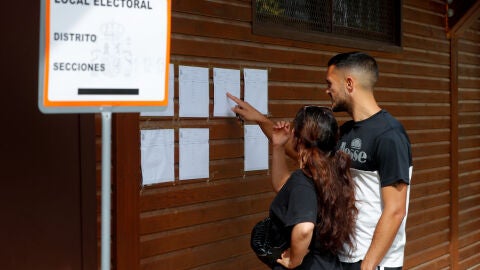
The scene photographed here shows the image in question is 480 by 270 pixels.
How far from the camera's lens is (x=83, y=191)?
3.14 metres

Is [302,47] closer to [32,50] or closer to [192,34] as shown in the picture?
[192,34]

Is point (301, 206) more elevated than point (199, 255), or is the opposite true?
point (301, 206)

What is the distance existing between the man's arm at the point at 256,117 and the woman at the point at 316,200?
0.85 metres

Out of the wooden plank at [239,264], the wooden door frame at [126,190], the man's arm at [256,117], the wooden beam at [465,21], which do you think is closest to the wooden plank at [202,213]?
the wooden door frame at [126,190]

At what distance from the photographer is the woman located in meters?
2.75

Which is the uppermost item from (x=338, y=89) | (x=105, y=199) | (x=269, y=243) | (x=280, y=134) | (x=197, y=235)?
(x=338, y=89)

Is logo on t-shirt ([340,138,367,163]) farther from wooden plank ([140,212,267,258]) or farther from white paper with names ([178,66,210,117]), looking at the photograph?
wooden plank ([140,212,267,258])

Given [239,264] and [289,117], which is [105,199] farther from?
[289,117]

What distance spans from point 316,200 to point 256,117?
114 centimetres

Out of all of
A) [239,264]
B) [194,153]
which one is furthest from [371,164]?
[239,264]

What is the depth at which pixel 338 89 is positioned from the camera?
3305 mm

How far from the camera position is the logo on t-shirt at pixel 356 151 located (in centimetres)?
310

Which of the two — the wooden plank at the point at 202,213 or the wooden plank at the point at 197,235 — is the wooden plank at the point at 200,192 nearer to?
the wooden plank at the point at 202,213

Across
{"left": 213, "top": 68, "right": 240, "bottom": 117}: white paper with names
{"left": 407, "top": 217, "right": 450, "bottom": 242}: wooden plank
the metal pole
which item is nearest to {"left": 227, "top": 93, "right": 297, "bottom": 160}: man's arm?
{"left": 213, "top": 68, "right": 240, "bottom": 117}: white paper with names
